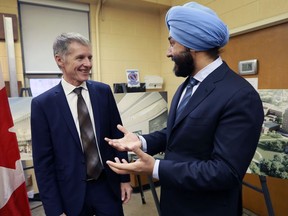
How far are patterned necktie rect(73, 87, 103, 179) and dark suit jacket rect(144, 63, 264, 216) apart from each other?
51 cm

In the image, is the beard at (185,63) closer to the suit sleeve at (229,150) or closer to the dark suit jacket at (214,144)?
the dark suit jacket at (214,144)

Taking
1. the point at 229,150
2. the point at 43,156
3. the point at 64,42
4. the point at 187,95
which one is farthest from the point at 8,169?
the point at 229,150

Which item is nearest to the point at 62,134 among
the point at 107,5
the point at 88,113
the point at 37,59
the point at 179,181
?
the point at 88,113

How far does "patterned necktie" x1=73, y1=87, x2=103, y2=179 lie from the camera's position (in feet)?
4.23

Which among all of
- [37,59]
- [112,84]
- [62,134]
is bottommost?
[62,134]

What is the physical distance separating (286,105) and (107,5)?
8.20 ft

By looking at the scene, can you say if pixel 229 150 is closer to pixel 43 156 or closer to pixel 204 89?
pixel 204 89

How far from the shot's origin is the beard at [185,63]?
959 mm

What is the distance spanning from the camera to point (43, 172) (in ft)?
4.10


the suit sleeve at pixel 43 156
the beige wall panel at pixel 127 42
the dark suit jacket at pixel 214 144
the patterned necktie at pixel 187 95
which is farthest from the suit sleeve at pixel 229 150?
the beige wall panel at pixel 127 42

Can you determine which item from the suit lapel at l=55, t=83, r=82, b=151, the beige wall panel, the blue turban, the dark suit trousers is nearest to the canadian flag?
the suit lapel at l=55, t=83, r=82, b=151

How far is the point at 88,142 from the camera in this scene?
1.30 metres

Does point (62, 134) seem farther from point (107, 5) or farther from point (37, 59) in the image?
point (107, 5)

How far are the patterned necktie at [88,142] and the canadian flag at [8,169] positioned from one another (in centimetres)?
43
